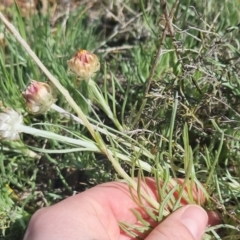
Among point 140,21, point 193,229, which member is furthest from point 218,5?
point 193,229

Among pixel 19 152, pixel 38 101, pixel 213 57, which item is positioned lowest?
pixel 19 152

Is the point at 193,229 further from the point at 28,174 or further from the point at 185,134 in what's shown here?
the point at 28,174

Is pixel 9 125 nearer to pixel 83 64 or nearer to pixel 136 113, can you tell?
pixel 83 64

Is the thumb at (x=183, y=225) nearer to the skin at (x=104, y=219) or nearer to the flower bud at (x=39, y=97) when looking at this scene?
the skin at (x=104, y=219)

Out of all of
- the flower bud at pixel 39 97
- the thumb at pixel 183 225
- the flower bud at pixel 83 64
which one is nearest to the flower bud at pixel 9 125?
the flower bud at pixel 39 97

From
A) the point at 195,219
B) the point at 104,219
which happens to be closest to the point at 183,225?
the point at 195,219
